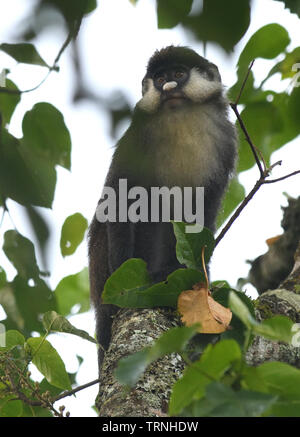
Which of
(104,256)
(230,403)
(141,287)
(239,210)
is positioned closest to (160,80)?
(104,256)

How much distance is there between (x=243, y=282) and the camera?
13.9 feet

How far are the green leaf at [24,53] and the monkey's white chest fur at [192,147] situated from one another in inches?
148

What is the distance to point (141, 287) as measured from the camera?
7.80 ft

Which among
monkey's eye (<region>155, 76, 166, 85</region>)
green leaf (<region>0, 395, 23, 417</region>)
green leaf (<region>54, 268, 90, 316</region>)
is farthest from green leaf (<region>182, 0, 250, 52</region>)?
monkey's eye (<region>155, 76, 166, 85</region>)

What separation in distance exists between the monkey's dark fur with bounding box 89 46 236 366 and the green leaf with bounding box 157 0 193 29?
3333 millimetres

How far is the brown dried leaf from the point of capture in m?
1.95

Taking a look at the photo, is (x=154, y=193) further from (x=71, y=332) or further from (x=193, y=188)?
(x=71, y=332)

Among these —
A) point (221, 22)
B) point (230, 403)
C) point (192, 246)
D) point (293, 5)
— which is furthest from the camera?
point (192, 246)

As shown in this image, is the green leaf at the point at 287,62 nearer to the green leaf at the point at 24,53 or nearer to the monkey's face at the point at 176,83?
the green leaf at the point at 24,53

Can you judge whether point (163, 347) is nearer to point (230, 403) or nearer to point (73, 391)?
point (230, 403)

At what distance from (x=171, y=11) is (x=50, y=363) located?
1834 mm

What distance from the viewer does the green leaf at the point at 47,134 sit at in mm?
899
